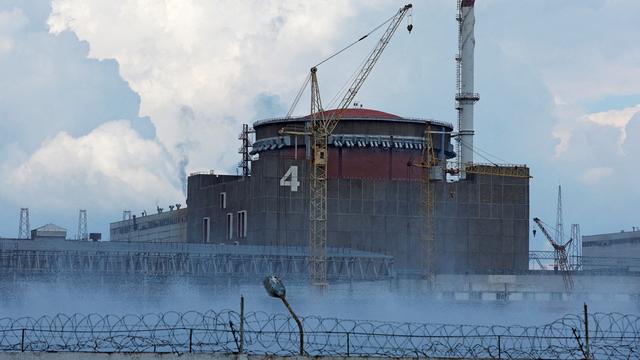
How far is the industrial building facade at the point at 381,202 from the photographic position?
18288 centimetres

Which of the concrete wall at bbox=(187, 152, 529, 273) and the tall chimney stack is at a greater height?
the tall chimney stack

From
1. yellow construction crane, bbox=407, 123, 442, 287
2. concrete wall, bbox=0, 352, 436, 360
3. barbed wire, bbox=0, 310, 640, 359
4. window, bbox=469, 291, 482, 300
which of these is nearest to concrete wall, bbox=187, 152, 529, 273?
yellow construction crane, bbox=407, 123, 442, 287

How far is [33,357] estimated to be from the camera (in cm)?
4731

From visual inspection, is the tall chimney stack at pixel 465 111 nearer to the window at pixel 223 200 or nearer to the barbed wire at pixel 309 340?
the window at pixel 223 200

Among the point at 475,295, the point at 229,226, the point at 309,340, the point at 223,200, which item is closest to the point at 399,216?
the point at 475,295

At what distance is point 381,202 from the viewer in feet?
609

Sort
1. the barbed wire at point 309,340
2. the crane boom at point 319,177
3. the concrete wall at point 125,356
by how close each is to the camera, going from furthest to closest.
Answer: the crane boom at point 319,177, the concrete wall at point 125,356, the barbed wire at point 309,340

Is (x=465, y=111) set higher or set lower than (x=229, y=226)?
higher

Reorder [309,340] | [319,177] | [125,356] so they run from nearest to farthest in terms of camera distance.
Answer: [125,356]
[309,340]
[319,177]

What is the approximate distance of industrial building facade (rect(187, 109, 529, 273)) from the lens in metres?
183

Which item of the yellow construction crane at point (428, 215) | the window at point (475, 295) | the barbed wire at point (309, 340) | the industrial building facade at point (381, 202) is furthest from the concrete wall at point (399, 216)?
the barbed wire at point (309, 340)

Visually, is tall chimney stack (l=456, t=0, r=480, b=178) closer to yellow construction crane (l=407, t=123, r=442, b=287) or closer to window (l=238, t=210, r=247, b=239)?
yellow construction crane (l=407, t=123, r=442, b=287)

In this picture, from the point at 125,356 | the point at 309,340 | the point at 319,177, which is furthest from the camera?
the point at 319,177

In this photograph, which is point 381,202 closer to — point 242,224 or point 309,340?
point 242,224
